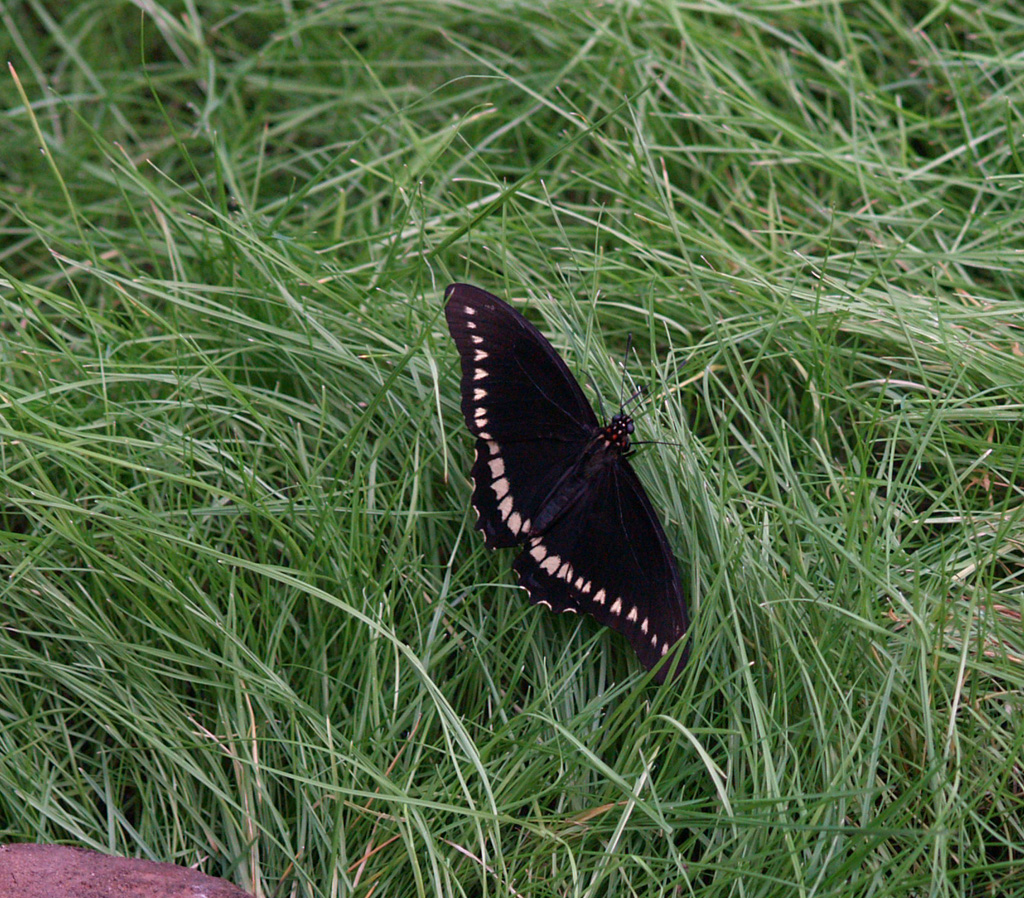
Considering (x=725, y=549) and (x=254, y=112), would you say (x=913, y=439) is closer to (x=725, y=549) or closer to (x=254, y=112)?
(x=725, y=549)

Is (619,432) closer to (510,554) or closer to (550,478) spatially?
(550,478)

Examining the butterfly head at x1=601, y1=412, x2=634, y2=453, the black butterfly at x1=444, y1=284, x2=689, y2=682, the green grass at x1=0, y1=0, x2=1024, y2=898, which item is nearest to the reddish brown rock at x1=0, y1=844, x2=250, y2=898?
the green grass at x1=0, y1=0, x2=1024, y2=898

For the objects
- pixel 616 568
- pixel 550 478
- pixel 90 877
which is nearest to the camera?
pixel 90 877

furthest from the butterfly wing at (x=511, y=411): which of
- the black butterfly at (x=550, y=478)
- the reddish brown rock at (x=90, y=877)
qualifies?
A: the reddish brown rock at (x=90, y=877)

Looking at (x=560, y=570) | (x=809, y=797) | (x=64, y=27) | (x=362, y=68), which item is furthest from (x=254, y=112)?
(x=809, y=797)

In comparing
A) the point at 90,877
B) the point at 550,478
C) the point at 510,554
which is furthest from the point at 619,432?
the point at 90,877

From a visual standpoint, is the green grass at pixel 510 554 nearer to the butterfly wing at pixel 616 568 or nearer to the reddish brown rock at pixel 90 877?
the butterfly wing at pixel 616 568

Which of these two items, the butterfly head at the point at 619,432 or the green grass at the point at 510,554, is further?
the butterfly head at the point at 619,432
